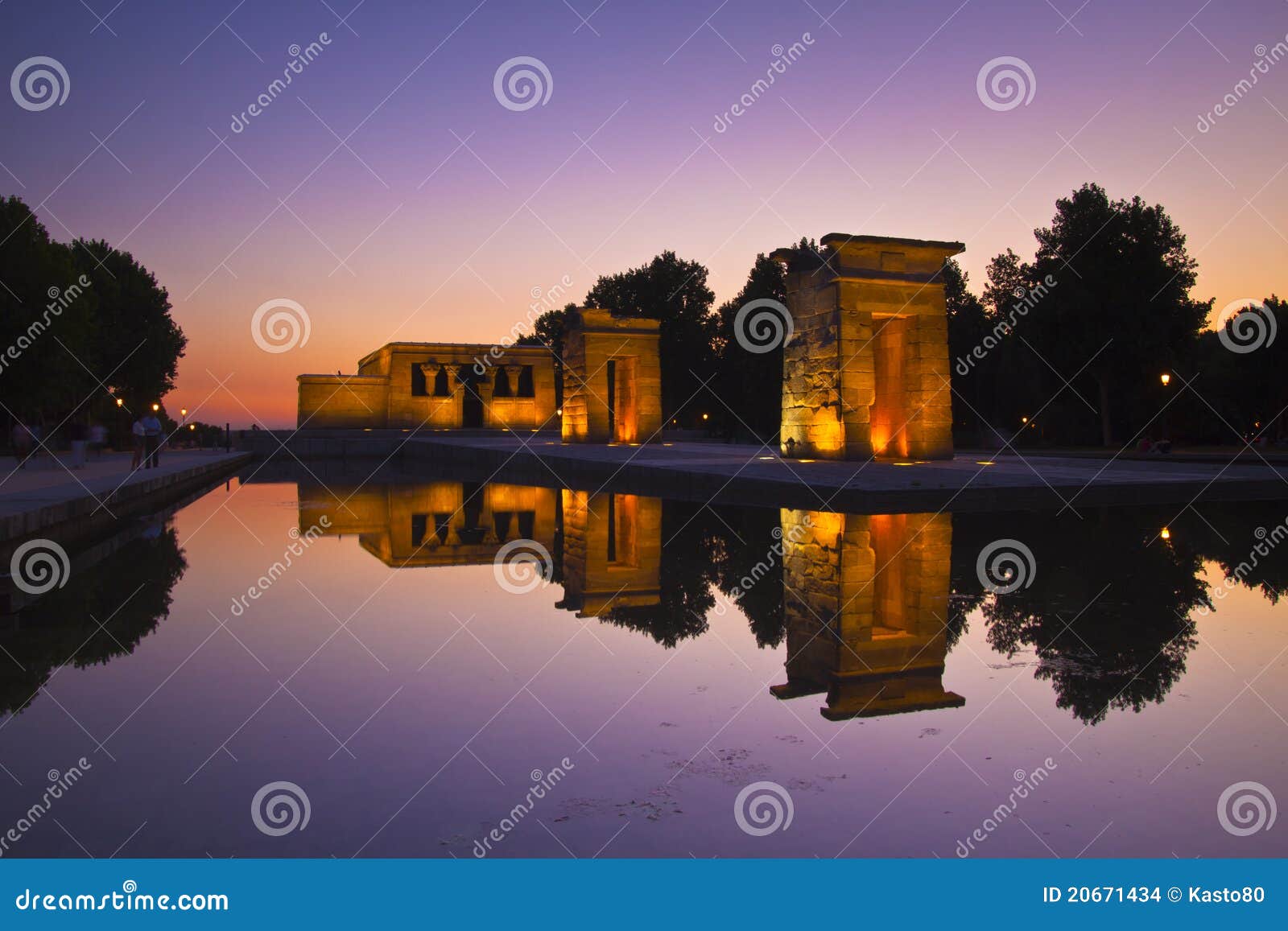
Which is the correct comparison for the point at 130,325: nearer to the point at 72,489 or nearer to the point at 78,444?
the point at 78,444

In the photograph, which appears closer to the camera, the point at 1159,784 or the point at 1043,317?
the point at 1159,784

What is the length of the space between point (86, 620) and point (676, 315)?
48.3 metres

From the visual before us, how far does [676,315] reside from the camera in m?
53.2

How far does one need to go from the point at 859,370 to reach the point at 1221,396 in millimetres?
35724

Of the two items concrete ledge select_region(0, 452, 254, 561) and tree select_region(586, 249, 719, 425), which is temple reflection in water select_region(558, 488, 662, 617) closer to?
concrete ledge select_region(0, 452, 254, 561)

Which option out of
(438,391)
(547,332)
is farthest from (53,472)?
(547,332)

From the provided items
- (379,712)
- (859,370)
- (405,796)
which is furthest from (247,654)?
(859,370)

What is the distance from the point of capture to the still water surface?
116 inches

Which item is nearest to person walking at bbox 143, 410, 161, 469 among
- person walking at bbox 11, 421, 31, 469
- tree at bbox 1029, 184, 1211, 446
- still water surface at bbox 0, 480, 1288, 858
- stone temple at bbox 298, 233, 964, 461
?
person walking at bbox 11, 421, 31, 469

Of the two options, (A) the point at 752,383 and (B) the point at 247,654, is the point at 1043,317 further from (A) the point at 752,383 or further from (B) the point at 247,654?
(B) the point at 247,654

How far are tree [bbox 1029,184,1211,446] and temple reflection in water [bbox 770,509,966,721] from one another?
30.3 meters

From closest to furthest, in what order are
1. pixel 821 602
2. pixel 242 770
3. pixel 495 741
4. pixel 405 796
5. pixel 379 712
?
pixel 405 796
pixel 242 770
pixel 495 741
pixel 379 712
pixel 821 602

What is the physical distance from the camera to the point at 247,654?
5219 mm

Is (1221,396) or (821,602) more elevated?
(1221,396)
